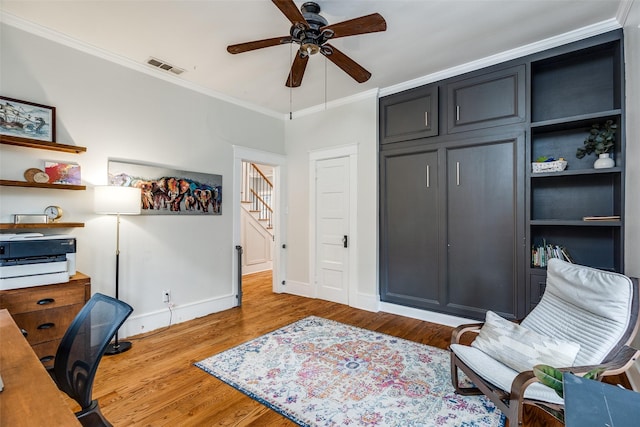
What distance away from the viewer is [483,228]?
336 cm

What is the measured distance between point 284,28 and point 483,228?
2868mm

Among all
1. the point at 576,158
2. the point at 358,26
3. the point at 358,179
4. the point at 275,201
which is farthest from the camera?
the point at 275,201

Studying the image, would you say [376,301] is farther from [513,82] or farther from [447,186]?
[513,82]

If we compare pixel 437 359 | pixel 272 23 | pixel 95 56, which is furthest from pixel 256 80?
pixel 437 359

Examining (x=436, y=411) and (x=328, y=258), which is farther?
(x=328, y=258)

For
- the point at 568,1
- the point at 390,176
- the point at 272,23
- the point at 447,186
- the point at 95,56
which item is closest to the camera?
the point at 568,1

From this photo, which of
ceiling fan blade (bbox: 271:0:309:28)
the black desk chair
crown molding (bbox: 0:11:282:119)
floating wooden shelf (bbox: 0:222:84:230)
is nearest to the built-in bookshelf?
ceiling fan blade (bbox: 271:0:309:28)

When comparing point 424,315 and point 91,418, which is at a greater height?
point 91,418

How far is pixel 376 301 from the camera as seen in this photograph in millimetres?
4062

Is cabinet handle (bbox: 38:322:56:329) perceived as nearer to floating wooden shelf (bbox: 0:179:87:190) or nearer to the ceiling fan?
floating wooden shelf (bbox: 0:179:87:190)

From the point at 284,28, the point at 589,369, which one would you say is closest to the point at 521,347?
the point at 589,369

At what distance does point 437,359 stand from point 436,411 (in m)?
0.76

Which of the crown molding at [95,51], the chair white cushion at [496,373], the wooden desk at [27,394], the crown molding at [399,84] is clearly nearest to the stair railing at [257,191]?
the crown molding at [399,84]

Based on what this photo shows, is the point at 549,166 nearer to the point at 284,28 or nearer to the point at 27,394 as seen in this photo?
the point at 284,28
